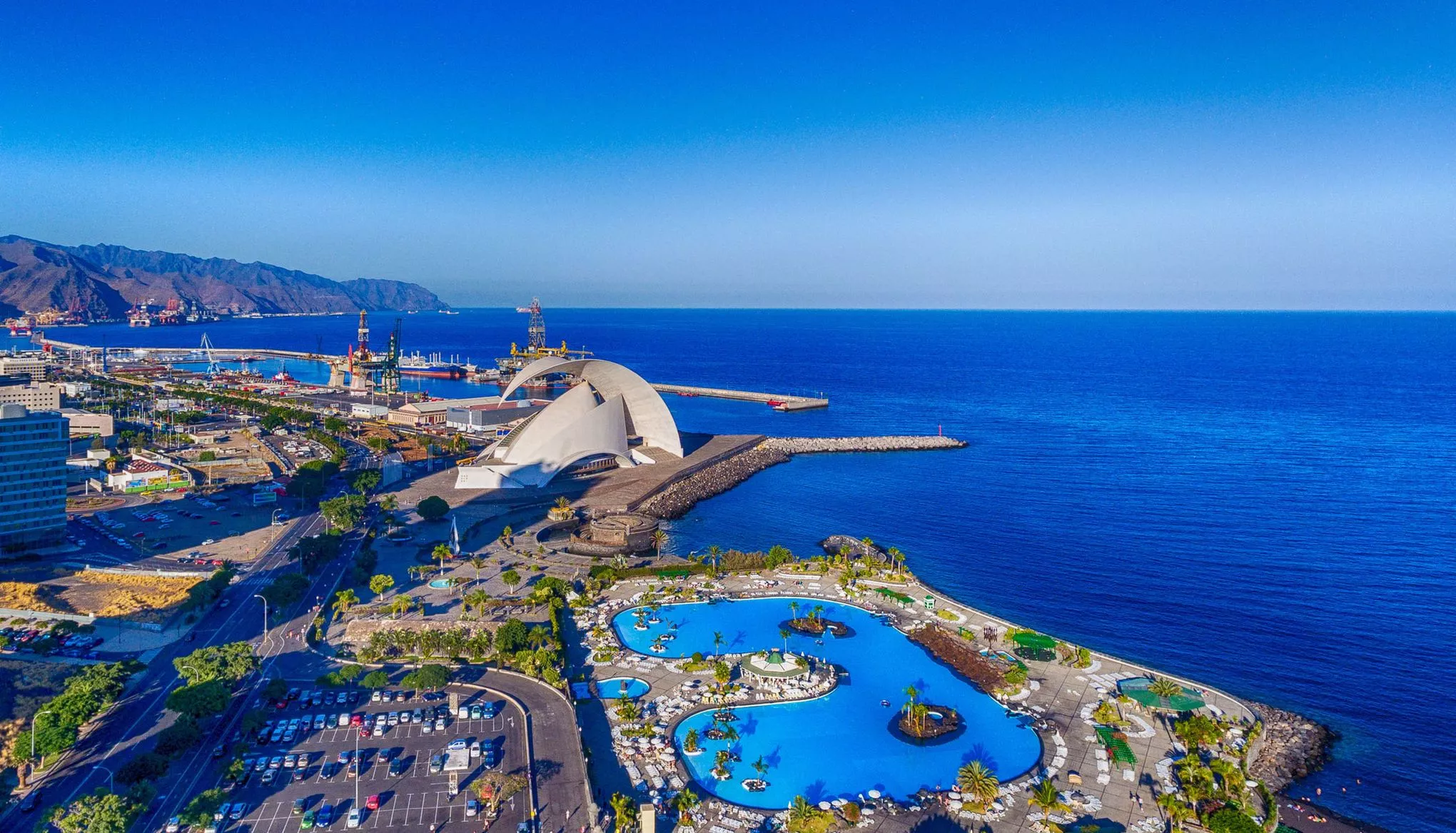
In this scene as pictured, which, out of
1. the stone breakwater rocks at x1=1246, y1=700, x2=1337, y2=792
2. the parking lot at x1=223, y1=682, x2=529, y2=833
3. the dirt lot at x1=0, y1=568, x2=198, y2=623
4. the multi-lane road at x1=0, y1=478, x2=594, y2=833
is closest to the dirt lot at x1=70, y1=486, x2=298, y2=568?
the dirt lot at x1=0, y1=568, x2=198, y2=623

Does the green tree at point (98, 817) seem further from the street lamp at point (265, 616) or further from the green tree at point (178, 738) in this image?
the street lamp at point (265, 616)

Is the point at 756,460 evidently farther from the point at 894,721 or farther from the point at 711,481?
the point at 894,721

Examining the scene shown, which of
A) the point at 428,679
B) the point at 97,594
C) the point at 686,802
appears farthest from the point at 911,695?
the point at 97,594

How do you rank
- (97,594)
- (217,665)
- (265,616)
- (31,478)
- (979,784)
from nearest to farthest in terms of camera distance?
(979,784)
(217,665)
(265,616)
(97,594)
(31,478)

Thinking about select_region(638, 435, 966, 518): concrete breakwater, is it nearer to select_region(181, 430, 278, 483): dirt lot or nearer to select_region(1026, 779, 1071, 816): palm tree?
select_region(181, 430, 278, 483): dirt lot

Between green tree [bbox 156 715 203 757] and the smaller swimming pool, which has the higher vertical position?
green tree [bbox 156 715 203 757]

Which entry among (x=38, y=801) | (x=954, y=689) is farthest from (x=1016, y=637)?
(x=38, y=801)
